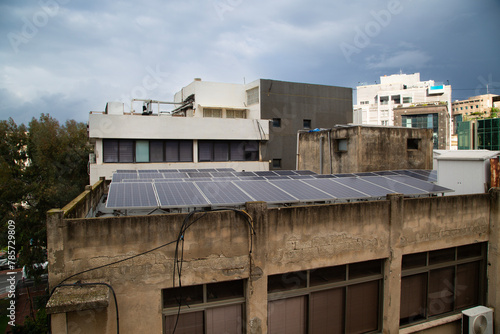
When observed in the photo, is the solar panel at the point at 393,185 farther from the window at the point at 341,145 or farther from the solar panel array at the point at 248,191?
the window at the point at 341,145

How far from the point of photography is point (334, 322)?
9.23 m

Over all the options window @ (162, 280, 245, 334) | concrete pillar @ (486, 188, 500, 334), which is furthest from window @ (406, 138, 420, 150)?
window @ (162, 280, 245, 334)

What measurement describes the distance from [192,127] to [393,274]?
19.1m

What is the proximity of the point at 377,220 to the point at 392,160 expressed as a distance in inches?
299

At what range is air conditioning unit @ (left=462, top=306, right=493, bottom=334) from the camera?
1070cm

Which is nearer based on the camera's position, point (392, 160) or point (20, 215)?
point (392, 160)

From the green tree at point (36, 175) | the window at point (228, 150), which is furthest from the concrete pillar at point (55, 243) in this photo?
the green tree at point (36, 175)

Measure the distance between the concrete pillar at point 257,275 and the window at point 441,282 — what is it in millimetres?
5094

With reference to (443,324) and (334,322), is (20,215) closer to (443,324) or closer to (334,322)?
(334,322)

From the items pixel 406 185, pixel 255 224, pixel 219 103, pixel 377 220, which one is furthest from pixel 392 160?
pixel 219 103

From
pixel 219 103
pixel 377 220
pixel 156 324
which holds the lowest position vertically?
pixel 156 324

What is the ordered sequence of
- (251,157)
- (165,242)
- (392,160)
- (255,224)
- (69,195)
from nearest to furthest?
(165,242) → (255,224) → (392,160) → (251,157) → (69,195)

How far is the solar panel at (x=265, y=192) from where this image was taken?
8.83m

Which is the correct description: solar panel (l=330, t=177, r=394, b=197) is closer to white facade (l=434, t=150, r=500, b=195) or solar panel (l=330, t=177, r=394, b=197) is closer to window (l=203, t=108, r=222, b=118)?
white facade (l=434, t=150, r=500, b=195)
